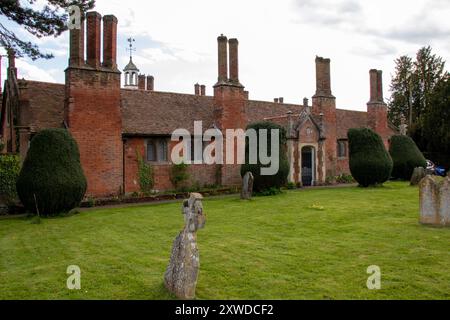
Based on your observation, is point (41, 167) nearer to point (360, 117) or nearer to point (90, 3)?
point (90, 3)

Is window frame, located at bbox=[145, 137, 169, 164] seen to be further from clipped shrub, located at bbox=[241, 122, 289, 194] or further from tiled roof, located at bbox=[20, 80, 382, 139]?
clipped shrub, located at bbox=[241, 122, 289, 194]

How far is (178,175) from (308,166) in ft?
34.9

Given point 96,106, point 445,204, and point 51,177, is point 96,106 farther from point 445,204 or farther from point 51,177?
point 445,204

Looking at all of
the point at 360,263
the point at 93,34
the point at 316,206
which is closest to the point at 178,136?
the point at 93,34

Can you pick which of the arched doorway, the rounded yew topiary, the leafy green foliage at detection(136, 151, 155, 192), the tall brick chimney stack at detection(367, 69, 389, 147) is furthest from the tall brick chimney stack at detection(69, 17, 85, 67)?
the tall brick chimney stack at detection(367, 69, 389, 147)

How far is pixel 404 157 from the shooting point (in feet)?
97.1

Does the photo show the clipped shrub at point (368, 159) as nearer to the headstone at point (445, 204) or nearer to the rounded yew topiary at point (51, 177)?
the headstone at point (445, 204)

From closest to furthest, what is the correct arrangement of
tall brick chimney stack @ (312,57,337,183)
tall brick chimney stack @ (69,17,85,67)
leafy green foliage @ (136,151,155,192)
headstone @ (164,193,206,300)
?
headstone @ (164,193,206,300), tall brick chimney stack @ (69,17,85,67), leafy green foliage @ (136,151,155,192), tall brick chimney stack @ (312,57,337,183)

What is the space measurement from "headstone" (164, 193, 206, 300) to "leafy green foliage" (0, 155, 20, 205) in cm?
1533

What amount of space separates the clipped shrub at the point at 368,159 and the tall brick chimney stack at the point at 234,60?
8.26 meters

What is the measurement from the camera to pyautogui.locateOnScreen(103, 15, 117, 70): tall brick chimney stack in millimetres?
22109

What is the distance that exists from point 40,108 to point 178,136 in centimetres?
771

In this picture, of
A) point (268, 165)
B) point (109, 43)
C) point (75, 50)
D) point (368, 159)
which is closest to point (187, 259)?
point (268, 165)

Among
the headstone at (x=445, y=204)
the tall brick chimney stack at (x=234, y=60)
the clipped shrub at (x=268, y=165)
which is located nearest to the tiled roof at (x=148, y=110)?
the tall brick chimney stack at (x=234, y=60)
